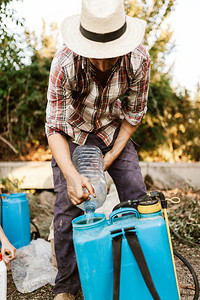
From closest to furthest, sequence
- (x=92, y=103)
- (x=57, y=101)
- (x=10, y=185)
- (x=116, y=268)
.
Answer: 1. (x=116, y=268)
2. (x=57, y=101)
3. (x=92, y=103)
4. (x=10, y=185)

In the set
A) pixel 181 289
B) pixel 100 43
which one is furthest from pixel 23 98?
pixel 181 289

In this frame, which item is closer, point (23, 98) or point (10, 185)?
point (10, 185)

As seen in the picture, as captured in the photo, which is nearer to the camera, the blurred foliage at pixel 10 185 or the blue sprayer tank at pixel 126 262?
the blue sprayer tank at pixel 126 262

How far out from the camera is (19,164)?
205 inches

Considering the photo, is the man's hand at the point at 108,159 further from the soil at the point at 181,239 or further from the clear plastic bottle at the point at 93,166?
the soil at the point at 181,239

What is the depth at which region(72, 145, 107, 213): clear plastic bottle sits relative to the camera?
2154mm

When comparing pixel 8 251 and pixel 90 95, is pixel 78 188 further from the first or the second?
pixel 8 251

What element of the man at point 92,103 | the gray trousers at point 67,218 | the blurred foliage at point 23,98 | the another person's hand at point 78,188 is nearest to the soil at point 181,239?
the gray trousers at point 67,218

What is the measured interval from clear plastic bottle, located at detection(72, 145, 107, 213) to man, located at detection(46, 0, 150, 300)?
49mm

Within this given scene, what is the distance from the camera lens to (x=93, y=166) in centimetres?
224

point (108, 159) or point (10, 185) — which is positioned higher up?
point (108, 159)

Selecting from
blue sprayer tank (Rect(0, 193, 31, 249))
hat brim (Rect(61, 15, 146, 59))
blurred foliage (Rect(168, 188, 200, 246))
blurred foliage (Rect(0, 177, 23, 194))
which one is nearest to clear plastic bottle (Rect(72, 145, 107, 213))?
hat brim (Rect(61, 15, 146, 59))

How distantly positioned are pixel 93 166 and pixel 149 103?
400 cm

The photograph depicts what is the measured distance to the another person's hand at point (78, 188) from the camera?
1.64 metres
